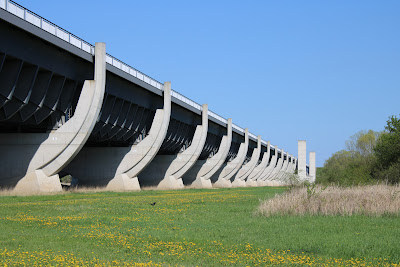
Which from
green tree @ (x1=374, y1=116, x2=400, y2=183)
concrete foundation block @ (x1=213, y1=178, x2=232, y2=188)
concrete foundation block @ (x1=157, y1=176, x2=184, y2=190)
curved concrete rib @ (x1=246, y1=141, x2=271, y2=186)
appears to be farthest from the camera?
curved concrete rib @ (x1=246, y1=141, x2=271, y2=186)

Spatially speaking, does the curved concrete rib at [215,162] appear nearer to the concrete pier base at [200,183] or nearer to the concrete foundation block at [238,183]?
the concrete pier base at [200,183]

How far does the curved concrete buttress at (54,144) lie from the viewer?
3619 cm

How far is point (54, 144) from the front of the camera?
3631 centimetres

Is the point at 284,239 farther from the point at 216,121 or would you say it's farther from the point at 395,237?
the point at 216,121

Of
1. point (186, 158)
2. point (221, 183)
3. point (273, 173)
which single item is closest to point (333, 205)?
point (186, 158)

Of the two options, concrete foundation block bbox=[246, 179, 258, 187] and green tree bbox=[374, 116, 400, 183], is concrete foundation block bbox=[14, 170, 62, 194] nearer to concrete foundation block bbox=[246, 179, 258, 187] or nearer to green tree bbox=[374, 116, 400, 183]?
green tree bbox=[374, 116, 400, 183]

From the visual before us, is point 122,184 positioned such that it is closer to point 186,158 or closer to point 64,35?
point 186,158

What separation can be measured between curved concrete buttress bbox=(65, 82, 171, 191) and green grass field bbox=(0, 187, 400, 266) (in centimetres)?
2903

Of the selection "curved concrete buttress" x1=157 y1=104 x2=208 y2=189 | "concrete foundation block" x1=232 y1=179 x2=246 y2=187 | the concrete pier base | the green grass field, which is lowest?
the green grass field

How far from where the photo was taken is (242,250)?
12.2 meters

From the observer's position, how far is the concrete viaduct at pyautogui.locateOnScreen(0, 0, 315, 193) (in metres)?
30.5

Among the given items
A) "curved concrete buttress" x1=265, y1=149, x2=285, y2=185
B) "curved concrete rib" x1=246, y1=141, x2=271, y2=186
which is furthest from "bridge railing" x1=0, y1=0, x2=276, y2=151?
"curved concrete buttress" x1=265, y1=149, x2=285, y2=185

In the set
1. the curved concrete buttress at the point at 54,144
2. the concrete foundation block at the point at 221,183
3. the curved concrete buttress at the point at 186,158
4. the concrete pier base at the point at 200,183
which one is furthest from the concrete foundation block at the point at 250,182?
the curved concrete buttress at the point at 54,144

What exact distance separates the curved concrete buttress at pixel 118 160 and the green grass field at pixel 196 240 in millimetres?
29029
